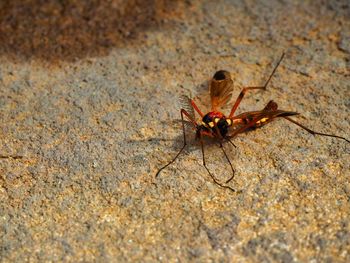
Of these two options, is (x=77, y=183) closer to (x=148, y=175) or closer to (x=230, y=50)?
(x=148, y=175)

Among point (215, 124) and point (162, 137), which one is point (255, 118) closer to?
point (215, 124)

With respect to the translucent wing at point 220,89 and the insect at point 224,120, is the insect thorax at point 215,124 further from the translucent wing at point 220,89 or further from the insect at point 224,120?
the translucent wing at point 220,89

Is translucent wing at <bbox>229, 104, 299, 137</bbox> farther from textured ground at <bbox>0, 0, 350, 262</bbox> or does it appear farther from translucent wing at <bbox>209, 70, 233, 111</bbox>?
translucent wing at <bbox>209, 70, 233, 111</bbox>

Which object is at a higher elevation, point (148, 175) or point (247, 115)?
point (247, 115)

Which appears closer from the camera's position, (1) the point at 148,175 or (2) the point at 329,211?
(2) the point at 329,211

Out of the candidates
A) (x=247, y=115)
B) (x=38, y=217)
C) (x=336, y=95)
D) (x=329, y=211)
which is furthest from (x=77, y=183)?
(x=336, y=95)

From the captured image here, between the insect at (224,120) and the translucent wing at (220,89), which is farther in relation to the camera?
the translucent wing at (220,89)

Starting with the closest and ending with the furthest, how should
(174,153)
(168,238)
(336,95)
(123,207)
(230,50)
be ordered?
(168,238)
(123,207)
(174,153)
(336,95)
(230,50)

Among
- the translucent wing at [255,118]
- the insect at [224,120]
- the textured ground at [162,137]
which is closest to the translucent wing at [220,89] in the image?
the insect at [224,120]

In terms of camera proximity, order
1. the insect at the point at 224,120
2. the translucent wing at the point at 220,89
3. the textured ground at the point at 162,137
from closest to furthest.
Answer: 1. the textured ground at the point at 162,137
2. the insect at the point at 224,120
3. the translucent wing at the point at 220,89
